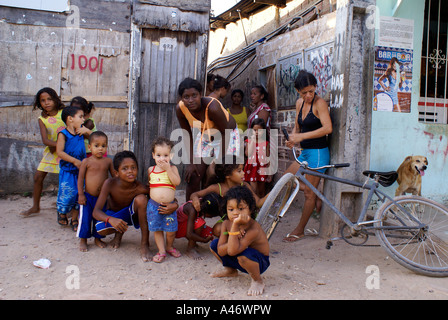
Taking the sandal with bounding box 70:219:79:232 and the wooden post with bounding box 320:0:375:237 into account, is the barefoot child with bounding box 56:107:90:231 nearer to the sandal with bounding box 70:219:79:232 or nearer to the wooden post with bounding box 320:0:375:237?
the sandal with bounding box 70:219:79:232

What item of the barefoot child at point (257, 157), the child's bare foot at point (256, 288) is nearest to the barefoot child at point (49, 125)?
the barefoot child at point (257, 157)

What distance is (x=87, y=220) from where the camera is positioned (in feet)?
12.7

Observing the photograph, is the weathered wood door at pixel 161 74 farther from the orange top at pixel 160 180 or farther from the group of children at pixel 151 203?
the orange top at pixel 160 180

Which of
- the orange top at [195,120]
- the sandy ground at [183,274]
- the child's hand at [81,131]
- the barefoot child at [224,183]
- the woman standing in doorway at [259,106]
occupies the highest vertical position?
the woman standing in doorway at [259,106]

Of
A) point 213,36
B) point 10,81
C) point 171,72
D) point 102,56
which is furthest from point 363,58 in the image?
point 213,36

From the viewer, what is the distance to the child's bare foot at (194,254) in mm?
3693

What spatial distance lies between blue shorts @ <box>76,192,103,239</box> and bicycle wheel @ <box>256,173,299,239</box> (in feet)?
5.37

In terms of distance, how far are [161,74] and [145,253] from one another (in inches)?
132

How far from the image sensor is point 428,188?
5113 mm

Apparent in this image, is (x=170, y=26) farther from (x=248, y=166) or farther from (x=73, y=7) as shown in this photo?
(x=248, y=166)

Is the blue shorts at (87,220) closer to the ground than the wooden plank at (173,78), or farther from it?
closer to the ground

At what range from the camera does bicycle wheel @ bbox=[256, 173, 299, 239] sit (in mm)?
3277

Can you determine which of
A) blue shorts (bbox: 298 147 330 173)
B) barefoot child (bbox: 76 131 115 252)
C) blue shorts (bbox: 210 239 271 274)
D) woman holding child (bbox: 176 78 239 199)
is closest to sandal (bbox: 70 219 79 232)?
barefoot child (bbox: 76 131 115 252)

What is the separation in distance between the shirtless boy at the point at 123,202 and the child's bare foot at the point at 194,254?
38 cm
